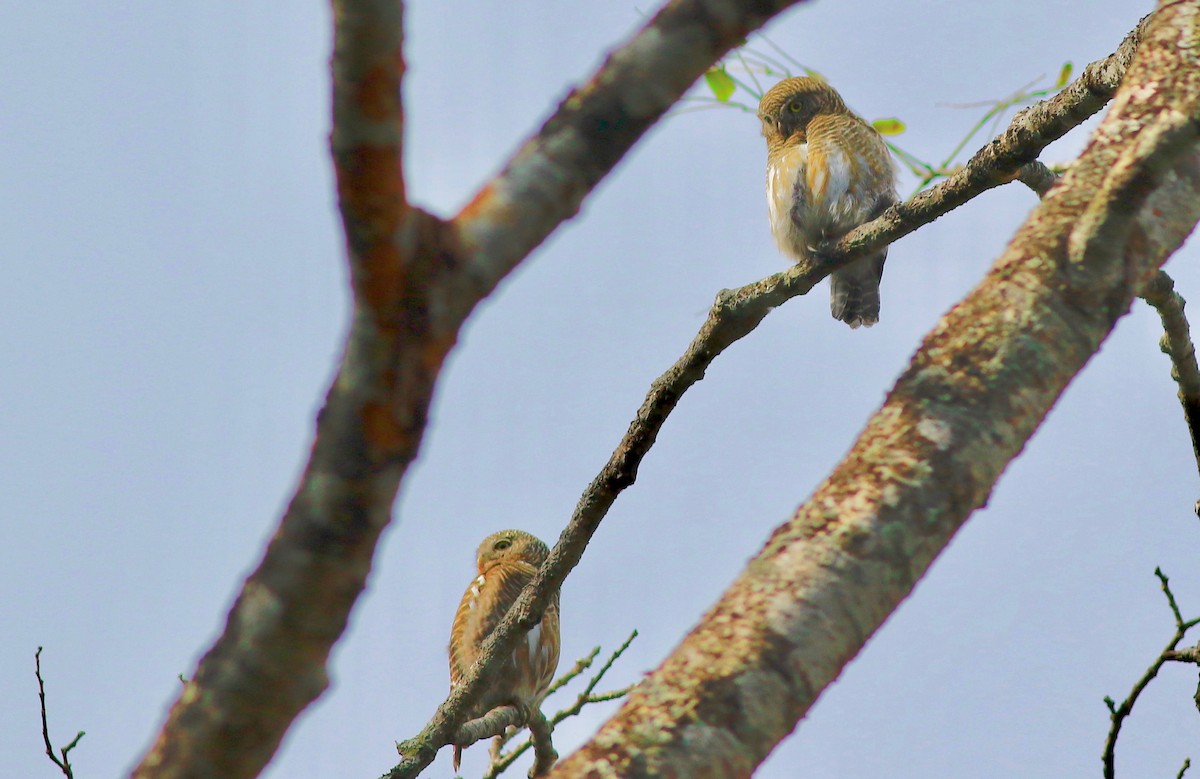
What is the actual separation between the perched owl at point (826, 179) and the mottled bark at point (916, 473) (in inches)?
172

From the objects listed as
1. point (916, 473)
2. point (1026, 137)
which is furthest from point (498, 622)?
point (916, 473)

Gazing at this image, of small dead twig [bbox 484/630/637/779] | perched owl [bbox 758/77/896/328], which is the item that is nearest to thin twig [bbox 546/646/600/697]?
small dead twig [bbox 484/630/637/779]

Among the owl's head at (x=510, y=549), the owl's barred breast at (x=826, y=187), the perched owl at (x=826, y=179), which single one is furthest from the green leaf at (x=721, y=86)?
the owl's head at (x=510, y=549)

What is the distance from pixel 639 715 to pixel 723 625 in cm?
17

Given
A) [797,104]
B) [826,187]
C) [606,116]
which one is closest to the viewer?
[606,116]

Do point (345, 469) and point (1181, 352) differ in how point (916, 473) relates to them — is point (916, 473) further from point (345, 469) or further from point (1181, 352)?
point (1181, 352)

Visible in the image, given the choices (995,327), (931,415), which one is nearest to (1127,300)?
(995,327)

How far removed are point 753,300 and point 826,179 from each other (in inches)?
111

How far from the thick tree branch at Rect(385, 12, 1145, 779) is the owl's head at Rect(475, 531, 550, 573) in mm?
2761

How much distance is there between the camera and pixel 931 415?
1.76m

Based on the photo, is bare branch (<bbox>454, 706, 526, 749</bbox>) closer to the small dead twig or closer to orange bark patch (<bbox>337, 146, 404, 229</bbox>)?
the small dead twig

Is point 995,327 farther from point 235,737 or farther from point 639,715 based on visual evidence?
point 235,737

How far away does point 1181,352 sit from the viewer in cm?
432

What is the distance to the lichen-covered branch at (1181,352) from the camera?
13.9 feet
